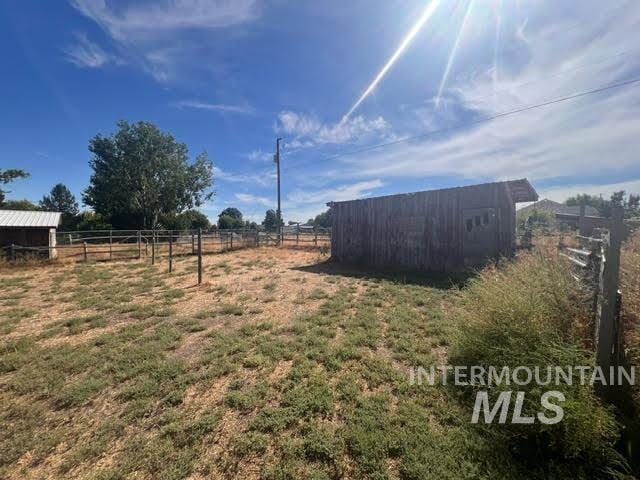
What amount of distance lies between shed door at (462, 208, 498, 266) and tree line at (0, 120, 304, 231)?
22.2 metres

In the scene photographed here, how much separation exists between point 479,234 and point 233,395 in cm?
906

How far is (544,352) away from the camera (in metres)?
2.28

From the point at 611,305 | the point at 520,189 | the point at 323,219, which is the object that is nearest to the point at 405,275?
the point at 520,189

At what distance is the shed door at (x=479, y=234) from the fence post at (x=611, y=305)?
721 cm

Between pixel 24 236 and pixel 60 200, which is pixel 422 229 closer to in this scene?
pixel 24 236

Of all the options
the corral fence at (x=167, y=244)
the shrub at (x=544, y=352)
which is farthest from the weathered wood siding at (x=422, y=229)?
the corral fence at (x=167, y=244)

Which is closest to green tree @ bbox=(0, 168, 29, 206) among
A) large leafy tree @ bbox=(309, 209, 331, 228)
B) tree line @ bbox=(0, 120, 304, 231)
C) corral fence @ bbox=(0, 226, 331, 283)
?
tree line @ bbox=(0, 120, 304, 231)

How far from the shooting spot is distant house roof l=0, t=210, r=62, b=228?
1371 centimetres

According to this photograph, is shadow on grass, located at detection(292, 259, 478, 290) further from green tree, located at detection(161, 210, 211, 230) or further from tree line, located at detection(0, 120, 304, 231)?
green tree, located at detection(161, 210, 211, 230)

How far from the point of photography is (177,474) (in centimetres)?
193

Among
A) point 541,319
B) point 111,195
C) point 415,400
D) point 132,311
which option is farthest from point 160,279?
point 111,195

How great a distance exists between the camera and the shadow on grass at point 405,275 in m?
→ 7.73

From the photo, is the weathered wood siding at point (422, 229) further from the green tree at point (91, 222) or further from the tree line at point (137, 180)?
the green tree at point (91, 222)

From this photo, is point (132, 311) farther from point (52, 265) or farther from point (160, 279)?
point (52, 265)
